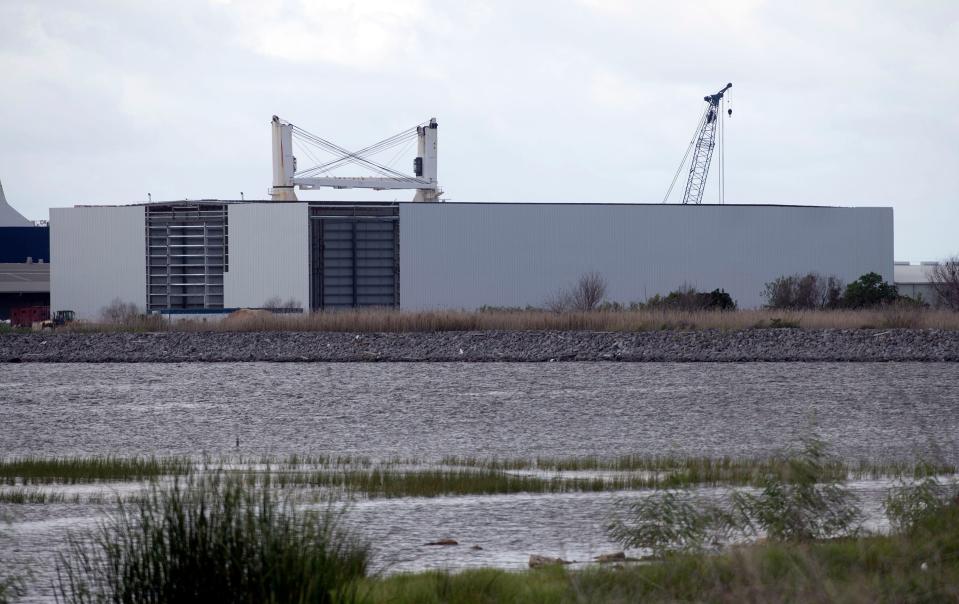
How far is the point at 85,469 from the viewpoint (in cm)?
1357

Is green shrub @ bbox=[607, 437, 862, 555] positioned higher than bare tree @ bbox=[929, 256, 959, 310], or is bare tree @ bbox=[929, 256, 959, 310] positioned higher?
bare tree @ bbox=[929, 256, 959, 310]

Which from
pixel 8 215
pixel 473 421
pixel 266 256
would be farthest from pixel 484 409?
pixel 8 215

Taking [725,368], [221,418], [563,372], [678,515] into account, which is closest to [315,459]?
[221,418]

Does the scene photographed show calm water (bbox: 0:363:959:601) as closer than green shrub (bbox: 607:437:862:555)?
No

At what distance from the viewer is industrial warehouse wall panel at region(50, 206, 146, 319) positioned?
61.7 meters

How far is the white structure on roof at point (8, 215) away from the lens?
4321 inches

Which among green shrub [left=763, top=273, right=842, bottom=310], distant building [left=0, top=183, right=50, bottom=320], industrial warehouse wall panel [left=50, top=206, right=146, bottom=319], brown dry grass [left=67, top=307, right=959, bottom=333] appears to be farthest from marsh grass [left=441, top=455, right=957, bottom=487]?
distant building [left=0, top=183, right=50, bottom=320]

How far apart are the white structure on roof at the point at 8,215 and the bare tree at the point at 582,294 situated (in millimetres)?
66710

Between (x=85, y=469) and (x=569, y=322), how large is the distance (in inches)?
1194

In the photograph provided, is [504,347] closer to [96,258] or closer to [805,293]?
[805,293]

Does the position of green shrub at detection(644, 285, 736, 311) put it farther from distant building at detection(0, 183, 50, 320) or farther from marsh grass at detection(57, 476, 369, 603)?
A: marsh grass at detection(57, 476, 369, 603)

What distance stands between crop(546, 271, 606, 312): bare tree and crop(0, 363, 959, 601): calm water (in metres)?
26.7

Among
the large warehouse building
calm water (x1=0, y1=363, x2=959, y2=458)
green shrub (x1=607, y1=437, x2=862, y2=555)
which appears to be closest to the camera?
green shrub (x1=607, y1=437, x2=862, y2=555)

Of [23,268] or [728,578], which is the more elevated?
[23,268]
